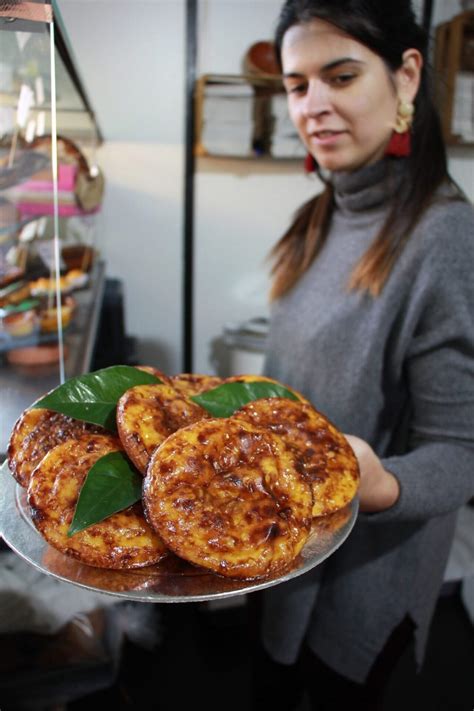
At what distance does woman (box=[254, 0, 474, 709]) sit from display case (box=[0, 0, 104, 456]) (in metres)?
0.51

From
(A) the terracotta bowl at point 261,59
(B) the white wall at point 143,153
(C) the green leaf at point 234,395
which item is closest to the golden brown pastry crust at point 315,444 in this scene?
(C) the green leaf at point 234,395

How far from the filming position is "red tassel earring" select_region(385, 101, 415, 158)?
4.01 ft

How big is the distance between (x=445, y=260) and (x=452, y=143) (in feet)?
9.18

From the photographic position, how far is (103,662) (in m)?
1.80

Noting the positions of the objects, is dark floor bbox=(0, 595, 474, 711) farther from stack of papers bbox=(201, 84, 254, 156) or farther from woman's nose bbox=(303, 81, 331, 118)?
stack of papers bbox=(201, 84, 254, 156)

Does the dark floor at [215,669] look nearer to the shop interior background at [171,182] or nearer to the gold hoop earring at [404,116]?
the gold hoop earring at [404,116]

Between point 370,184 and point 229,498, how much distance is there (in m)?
0.95

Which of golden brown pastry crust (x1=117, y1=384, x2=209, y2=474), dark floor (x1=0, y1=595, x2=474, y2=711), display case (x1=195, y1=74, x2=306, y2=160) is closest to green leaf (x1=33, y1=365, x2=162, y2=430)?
golden brown pastry crust (x1=117, y1=384, x2=209, y2=474)

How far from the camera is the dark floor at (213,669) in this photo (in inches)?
80.7

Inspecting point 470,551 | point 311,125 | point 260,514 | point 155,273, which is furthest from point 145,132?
point 260,514

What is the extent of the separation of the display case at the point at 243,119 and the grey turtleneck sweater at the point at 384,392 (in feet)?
6.72

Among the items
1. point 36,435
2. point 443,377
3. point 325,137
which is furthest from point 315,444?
point 325,137

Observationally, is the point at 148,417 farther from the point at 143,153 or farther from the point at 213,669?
the point at 143,153

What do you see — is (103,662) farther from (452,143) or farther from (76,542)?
(452,143)
